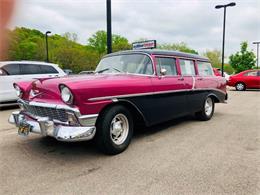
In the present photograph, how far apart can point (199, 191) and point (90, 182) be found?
3.96 ft

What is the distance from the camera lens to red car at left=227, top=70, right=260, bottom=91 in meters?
15.9

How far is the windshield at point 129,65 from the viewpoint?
4.52 meters

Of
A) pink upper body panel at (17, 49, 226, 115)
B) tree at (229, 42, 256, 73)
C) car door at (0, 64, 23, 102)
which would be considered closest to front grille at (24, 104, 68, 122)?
pink upper body panel at (17, 49, 226, 115)

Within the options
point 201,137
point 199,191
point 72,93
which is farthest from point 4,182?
point 201,137

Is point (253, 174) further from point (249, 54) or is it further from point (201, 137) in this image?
point (249, 54)

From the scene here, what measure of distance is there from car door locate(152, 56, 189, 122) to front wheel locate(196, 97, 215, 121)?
96cm

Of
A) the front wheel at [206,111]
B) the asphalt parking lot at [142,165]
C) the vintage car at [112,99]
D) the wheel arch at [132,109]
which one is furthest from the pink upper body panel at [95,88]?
the front wheel at [206,111]

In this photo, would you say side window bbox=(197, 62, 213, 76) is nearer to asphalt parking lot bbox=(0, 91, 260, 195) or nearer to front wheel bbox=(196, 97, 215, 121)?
front wheel bbox=(196, 97, 215, 121)

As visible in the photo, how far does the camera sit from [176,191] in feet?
8.52

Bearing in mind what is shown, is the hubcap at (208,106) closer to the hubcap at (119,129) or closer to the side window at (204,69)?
the side window at (204,69)

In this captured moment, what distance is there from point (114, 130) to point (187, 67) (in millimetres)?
2722

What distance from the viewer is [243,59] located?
100ft

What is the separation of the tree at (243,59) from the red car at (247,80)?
15.4 meters

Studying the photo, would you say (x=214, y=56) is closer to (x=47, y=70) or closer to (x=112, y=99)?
(x=47, y=70)
